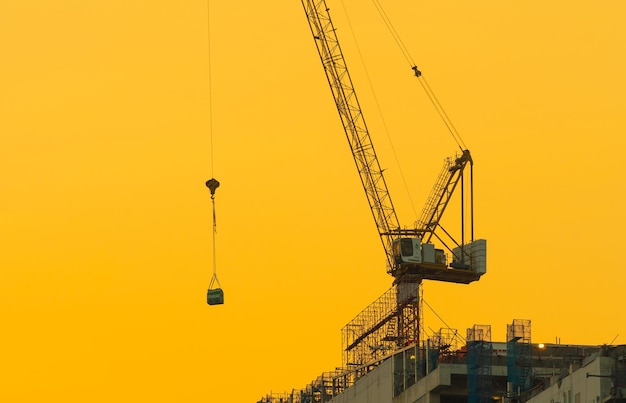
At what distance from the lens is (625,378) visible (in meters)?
175

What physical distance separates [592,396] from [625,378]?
329 cm

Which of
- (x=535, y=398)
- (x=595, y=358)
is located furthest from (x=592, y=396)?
(x=535, y=398)

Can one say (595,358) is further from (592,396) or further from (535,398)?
(535,398)

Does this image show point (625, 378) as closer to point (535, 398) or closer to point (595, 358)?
point (595, 358)

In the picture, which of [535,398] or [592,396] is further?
[535,398]

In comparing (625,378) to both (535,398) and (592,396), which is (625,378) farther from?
(535,398)

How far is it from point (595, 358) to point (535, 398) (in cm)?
1826

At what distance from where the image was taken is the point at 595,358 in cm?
17850

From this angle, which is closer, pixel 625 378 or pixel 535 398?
pixel 625 378

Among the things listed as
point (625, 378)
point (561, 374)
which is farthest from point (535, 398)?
point (625, 378)

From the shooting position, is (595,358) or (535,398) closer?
(595,358)

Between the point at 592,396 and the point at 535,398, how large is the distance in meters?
19.4

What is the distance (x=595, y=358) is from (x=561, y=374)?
34.5ft

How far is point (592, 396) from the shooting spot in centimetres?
17688
